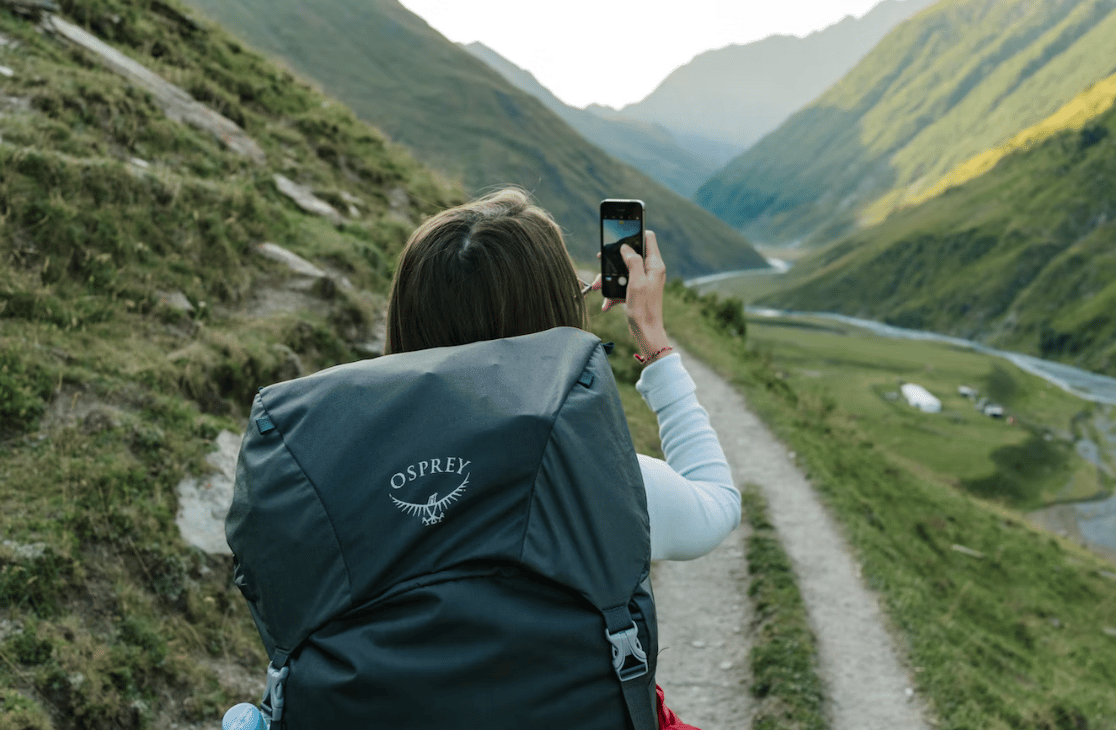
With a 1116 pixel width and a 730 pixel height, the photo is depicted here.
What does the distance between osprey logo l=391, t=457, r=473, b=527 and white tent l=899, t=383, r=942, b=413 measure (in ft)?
305

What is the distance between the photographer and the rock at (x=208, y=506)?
19.6ft

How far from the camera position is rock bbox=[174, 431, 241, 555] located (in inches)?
236

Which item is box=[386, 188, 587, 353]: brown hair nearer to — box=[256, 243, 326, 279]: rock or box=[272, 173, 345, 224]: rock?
box=[256, 243, 326, 279]: rock

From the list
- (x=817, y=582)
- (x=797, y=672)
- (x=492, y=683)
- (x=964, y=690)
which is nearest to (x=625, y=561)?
(x=492, y=683)

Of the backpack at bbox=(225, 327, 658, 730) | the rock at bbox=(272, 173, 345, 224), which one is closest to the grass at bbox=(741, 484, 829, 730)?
the backpack at bbox=(225, 327, 658, 730)

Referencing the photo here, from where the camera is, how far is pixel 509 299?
2219 mm

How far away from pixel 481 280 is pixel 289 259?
9.54 meters

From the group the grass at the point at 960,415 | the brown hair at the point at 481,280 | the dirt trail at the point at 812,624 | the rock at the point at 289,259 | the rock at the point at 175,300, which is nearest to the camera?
the brown hair at the point at 481,280

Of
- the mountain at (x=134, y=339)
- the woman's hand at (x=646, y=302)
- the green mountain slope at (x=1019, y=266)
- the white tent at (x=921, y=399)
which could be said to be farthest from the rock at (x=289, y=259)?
the green mountain slope at (x=1019, y=266)

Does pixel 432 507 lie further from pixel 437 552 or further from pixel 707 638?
pixel 707 638

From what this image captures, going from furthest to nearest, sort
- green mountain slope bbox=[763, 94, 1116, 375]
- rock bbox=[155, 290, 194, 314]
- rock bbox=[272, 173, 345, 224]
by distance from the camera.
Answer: green mountain slope bbox=[763, 94, 1116, 375]
rock bbox=[272, 173, 345, 224]
rock bbox=[155, 290, 194, 314]

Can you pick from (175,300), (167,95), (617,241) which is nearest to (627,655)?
(617,241)

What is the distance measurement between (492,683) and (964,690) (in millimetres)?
8213

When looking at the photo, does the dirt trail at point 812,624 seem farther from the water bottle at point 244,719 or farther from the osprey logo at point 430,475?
the osprey logo at point 430,475
